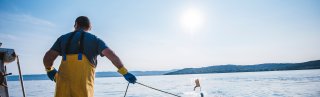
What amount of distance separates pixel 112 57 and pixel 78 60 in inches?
17.3

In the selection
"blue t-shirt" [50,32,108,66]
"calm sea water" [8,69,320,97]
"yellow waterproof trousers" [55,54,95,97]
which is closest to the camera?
"yellow waterproof trousers" [55,54,95,97]

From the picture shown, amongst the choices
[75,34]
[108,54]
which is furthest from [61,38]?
[108,54]

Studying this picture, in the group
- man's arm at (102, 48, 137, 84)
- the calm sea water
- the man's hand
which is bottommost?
the calm sea water

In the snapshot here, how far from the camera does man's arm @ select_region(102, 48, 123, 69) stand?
378 centimetres

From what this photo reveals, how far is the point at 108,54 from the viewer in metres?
3.77

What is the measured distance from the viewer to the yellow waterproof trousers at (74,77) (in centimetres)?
363

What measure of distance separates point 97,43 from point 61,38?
59 cm

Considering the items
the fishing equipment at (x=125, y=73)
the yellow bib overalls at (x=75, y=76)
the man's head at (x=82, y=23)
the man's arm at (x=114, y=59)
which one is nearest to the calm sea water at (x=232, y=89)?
the fishing equipment at (x=125, y=73)

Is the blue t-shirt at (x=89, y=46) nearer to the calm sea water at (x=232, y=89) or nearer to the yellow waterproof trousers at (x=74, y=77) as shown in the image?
the yellow waterproof trousers at (x=74, y=77)

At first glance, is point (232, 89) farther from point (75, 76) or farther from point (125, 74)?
point (75, 76)

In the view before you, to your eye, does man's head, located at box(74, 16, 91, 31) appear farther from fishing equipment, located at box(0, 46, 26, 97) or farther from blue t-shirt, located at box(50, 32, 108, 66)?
fishing equipment, located at box(0, 46, 26, 97)

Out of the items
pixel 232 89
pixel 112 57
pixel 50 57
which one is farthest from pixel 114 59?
pixel 232 89

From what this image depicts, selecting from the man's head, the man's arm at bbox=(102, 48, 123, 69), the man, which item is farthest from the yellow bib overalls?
the man's head

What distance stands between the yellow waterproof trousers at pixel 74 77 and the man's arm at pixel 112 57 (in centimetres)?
26
